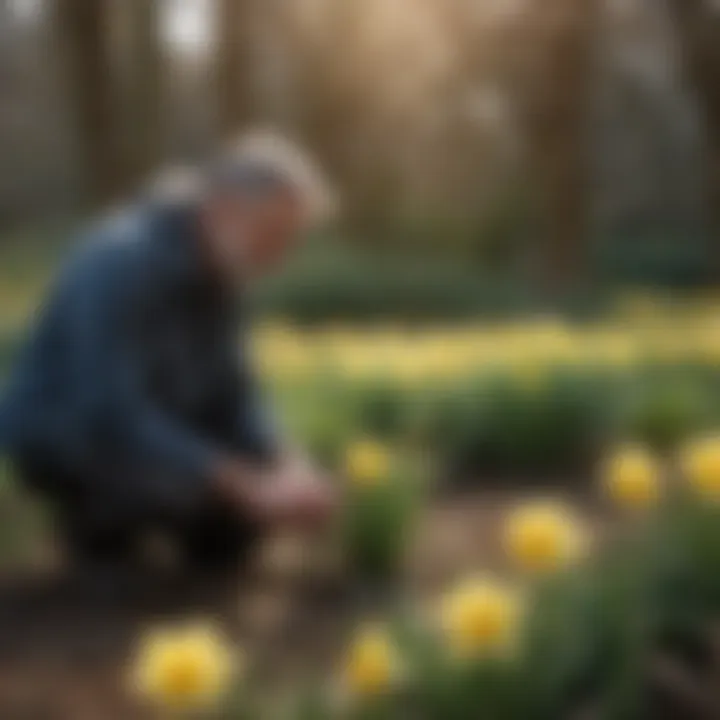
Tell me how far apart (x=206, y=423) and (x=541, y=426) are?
35 centimetres

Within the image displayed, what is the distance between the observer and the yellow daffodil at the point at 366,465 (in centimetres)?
96

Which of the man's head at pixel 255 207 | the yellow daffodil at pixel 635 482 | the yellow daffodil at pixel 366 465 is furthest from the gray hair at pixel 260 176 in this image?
the yellow daffodil at pixel 635 482

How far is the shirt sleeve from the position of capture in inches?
35.4

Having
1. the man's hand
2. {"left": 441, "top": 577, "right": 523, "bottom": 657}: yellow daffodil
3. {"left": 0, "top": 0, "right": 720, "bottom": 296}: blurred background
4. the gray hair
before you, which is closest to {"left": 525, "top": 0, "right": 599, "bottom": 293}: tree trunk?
{"left": 0, "top": 0, "right": 720, "bottom": 296}: blurred background

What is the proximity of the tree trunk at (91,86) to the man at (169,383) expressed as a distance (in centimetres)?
4

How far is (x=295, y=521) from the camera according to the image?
92 cm

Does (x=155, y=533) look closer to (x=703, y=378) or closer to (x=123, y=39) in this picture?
(x=123, y=39)

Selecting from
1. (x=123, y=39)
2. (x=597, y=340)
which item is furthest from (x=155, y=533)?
(x=597, y=340)

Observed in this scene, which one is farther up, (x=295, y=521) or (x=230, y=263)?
(x=230, y=263)

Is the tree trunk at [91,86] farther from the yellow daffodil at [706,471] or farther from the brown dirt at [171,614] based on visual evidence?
the yellow daffodil at [706,471]

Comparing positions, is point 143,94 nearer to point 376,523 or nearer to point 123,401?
point 123,401

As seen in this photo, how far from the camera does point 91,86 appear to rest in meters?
1.00

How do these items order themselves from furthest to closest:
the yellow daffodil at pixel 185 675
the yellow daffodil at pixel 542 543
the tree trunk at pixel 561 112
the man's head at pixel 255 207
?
the tree trunk at pixel 561 112 → the man's head at pixel 255 207 → the yellow daffodil at pixel 542 543 → the yellow daffodil at pixel 185 675

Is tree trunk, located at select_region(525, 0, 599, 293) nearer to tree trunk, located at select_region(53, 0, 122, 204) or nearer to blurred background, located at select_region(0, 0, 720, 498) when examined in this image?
blurred background, located at select_region(0, 0, 720, 498)
